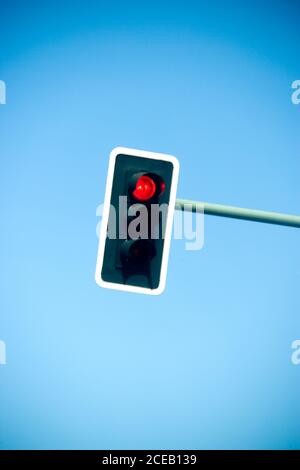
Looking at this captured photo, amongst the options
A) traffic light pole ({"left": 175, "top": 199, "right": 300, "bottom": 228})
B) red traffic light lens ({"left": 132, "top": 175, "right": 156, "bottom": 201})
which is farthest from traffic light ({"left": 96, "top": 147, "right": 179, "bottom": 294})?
traffic light pole ({"left": 175, "top": 199, "right": 300, "bottom": 228})

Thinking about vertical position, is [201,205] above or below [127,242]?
above

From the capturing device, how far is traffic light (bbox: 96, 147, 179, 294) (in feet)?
6.59

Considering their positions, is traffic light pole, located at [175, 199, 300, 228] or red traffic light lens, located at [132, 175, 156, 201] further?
traffic light pole, located at [175, 199, 300, 228]

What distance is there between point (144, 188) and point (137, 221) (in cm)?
18

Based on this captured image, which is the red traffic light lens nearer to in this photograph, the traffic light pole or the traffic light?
the traffic light

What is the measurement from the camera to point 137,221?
201 cm

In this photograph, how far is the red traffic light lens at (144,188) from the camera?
6.51ft

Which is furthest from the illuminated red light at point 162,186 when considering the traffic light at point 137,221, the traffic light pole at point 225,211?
the traffic light pole at point 225,211

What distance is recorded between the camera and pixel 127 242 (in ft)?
6.63

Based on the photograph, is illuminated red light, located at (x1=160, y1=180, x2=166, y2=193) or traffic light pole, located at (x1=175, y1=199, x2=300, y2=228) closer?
illuminated red light, located at (x1=160, y1=180, x2=166, y2=193)

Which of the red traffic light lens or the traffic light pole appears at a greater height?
the red traffic light lens
